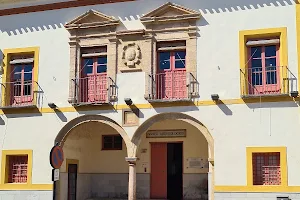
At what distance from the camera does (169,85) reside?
16594mm

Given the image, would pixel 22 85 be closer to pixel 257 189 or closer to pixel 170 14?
pixel 170 14

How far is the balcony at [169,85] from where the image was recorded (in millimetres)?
16328

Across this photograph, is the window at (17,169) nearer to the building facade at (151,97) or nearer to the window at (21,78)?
the building facade at (151,97)

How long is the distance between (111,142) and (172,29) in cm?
546

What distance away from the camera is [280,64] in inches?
611

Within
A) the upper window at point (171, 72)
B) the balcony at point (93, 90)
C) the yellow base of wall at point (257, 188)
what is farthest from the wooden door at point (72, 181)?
the yellow base of wall at point (257, 188)

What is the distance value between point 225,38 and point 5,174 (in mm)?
8748

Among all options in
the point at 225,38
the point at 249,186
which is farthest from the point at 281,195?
the point at 225,38

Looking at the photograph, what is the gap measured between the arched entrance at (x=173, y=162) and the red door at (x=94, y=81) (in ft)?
7.52

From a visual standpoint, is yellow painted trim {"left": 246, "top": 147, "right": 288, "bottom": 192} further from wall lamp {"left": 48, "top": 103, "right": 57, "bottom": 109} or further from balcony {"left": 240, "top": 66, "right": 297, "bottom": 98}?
wall lamp {"left": 48, "top": 103, "right": 57, "bottom": 109}

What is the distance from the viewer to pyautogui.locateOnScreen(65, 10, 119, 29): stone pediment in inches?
677

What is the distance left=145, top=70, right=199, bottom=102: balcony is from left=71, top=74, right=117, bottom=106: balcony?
4.32 feet

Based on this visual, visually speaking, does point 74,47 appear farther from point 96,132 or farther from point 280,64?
point 280,64

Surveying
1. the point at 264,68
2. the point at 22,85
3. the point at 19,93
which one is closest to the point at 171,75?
the point at 264,68
